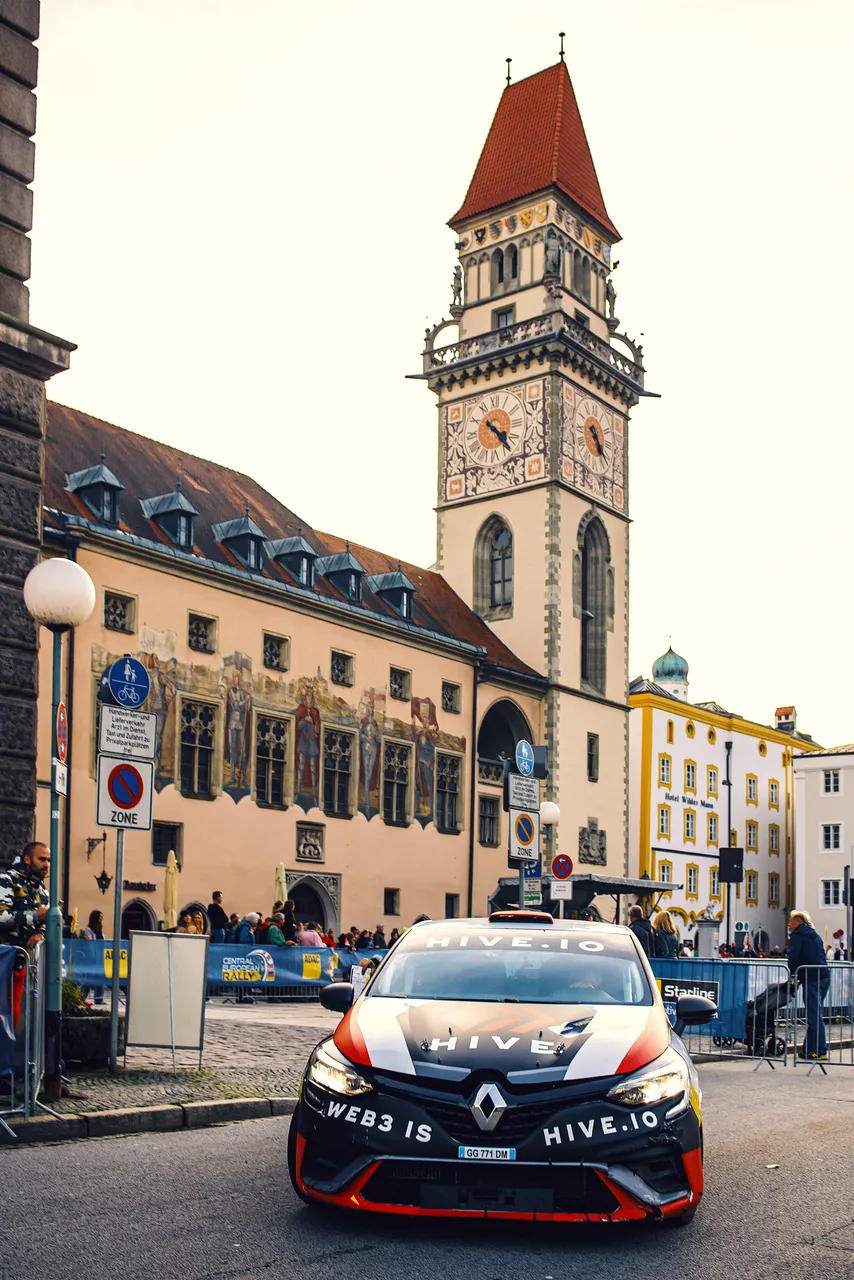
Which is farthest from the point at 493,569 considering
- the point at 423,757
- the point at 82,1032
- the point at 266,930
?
the point at 82,1032

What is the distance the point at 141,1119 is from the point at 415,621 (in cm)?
3605

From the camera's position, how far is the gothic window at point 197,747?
116 feet

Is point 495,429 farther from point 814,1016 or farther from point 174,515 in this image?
point 814,1016

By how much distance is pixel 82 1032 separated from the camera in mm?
11930

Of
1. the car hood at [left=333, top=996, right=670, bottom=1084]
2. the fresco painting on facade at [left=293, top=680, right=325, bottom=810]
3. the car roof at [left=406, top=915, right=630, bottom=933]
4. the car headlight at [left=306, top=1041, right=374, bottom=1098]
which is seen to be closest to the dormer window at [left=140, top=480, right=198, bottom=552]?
the fresco painting on facade at [left=293, top=680, right=325, bottom=810]

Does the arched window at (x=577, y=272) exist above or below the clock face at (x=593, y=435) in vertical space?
above

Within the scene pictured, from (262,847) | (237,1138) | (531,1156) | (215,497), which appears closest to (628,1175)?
(531,1156)

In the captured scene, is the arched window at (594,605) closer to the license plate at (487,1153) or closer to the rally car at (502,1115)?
the rally car at (502,1115)

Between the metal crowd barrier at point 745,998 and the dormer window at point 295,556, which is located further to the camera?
the dormer window at point 295,556

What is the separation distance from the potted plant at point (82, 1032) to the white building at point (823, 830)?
70.6 m

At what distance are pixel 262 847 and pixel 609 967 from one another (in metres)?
30.1

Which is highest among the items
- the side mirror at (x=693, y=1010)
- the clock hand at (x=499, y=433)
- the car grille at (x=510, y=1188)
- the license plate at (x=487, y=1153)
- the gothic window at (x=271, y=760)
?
the clock hand at (x=499, y=433)

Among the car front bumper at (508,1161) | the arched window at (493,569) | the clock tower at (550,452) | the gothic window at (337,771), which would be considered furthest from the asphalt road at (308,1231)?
the arched window at (493,569)

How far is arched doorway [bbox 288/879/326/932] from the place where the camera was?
130ft
